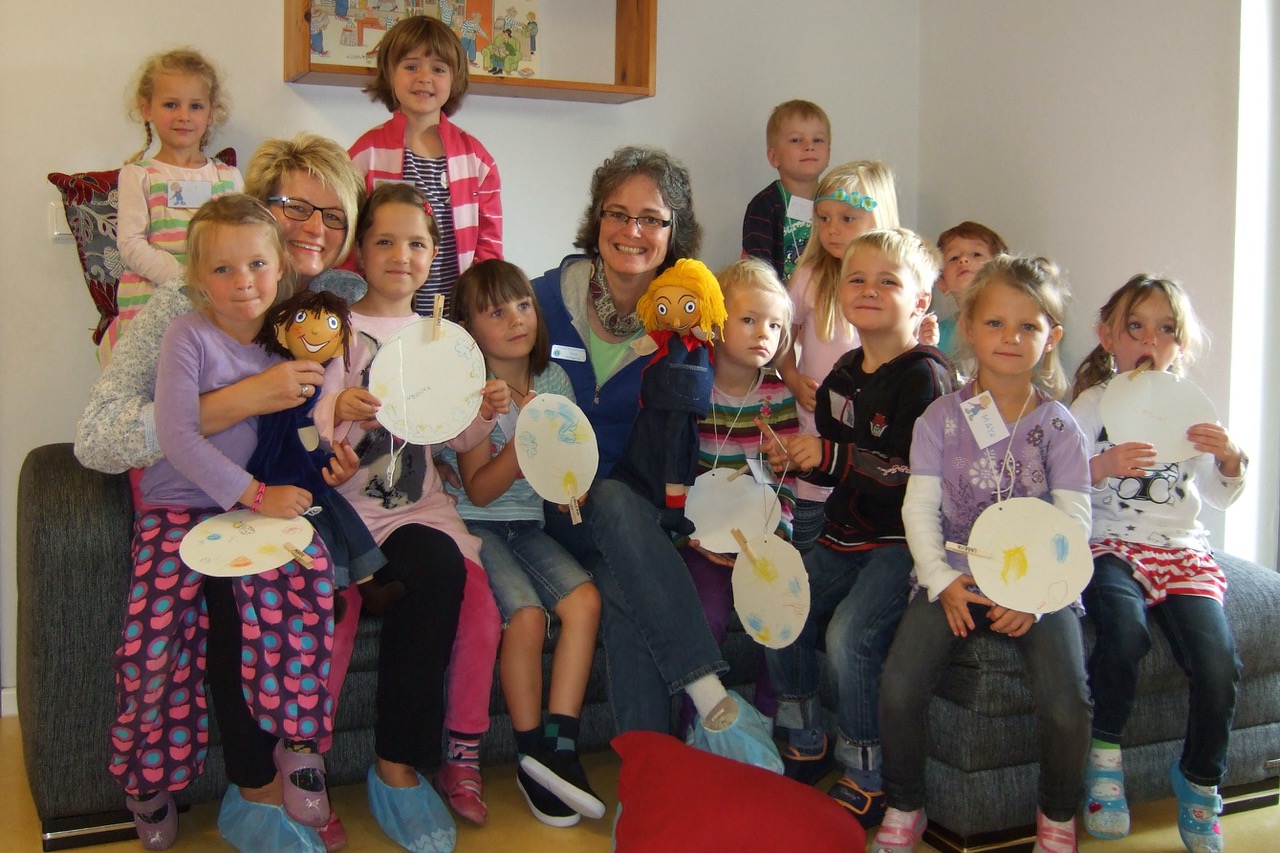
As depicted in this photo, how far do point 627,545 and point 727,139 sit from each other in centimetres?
181

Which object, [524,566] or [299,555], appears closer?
[299,555]

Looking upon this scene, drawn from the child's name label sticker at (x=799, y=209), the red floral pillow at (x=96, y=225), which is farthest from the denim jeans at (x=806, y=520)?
the red floral pillow at (x=96, y=225)

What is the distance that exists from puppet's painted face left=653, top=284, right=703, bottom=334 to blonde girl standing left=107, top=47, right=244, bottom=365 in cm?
111

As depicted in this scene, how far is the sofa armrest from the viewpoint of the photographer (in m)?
1.86

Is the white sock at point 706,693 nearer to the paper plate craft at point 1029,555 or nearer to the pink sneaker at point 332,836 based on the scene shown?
the paper plate craft at point 1029,555

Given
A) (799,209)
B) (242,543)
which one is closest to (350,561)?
(242,543)

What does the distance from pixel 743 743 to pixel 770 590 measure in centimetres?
28

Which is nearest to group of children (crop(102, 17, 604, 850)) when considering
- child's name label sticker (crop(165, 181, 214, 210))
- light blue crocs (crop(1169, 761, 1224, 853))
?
child's name label sticker (crop(165, 181, 214, 210))

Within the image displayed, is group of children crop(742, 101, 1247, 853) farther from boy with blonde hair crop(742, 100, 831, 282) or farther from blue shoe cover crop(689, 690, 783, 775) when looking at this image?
boy with blonde hair crop(742, 100, 831, 282)

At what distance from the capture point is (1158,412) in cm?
203

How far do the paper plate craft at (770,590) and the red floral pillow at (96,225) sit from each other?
5.28 ft

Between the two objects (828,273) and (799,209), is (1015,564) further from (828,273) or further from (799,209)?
(799,209)

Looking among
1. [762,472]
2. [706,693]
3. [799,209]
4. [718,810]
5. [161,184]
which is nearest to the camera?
[718,810]

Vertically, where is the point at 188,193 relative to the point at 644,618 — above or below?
above
